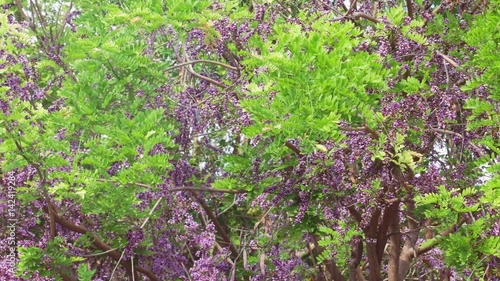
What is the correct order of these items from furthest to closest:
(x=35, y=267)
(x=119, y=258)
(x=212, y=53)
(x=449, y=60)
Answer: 1. (x=212, y=53)
2. (x=119, y=258)
3. (x=35, y=267)
4. (x=449, y=60)

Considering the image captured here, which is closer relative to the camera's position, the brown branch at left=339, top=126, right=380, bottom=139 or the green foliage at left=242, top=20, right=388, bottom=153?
the green foliage at left=242, top=20, right=388, bottom=153

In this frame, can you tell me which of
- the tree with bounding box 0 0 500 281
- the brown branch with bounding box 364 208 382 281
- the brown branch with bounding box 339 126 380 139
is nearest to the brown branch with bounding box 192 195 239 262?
the tree with bounding box 0 0 500 281

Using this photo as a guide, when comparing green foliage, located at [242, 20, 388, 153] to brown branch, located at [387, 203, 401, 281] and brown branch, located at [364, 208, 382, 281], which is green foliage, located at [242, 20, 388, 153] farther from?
brown branch, located at [387, 203, 401, 281]

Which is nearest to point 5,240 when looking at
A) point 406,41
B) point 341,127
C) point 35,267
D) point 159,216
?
point 35,267

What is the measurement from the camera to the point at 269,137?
5113 millimetres

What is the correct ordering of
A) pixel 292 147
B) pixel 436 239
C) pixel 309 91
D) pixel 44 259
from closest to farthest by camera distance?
pixel 309 91
pixel 292 147
pixel 436 239
pixel 44 259

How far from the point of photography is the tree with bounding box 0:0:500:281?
4.71 metres

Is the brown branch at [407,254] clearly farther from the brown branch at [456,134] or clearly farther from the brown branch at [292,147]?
the brown branch at [292,147]

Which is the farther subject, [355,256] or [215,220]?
[215,220]

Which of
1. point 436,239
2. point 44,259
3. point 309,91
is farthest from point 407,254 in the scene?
point 44,259

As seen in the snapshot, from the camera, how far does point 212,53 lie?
7.10 metres

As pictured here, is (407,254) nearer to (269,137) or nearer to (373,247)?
(373,247)

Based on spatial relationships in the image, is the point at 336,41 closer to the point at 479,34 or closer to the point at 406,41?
the point at 406,41

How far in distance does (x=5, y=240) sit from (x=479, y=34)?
4386 millimetres
